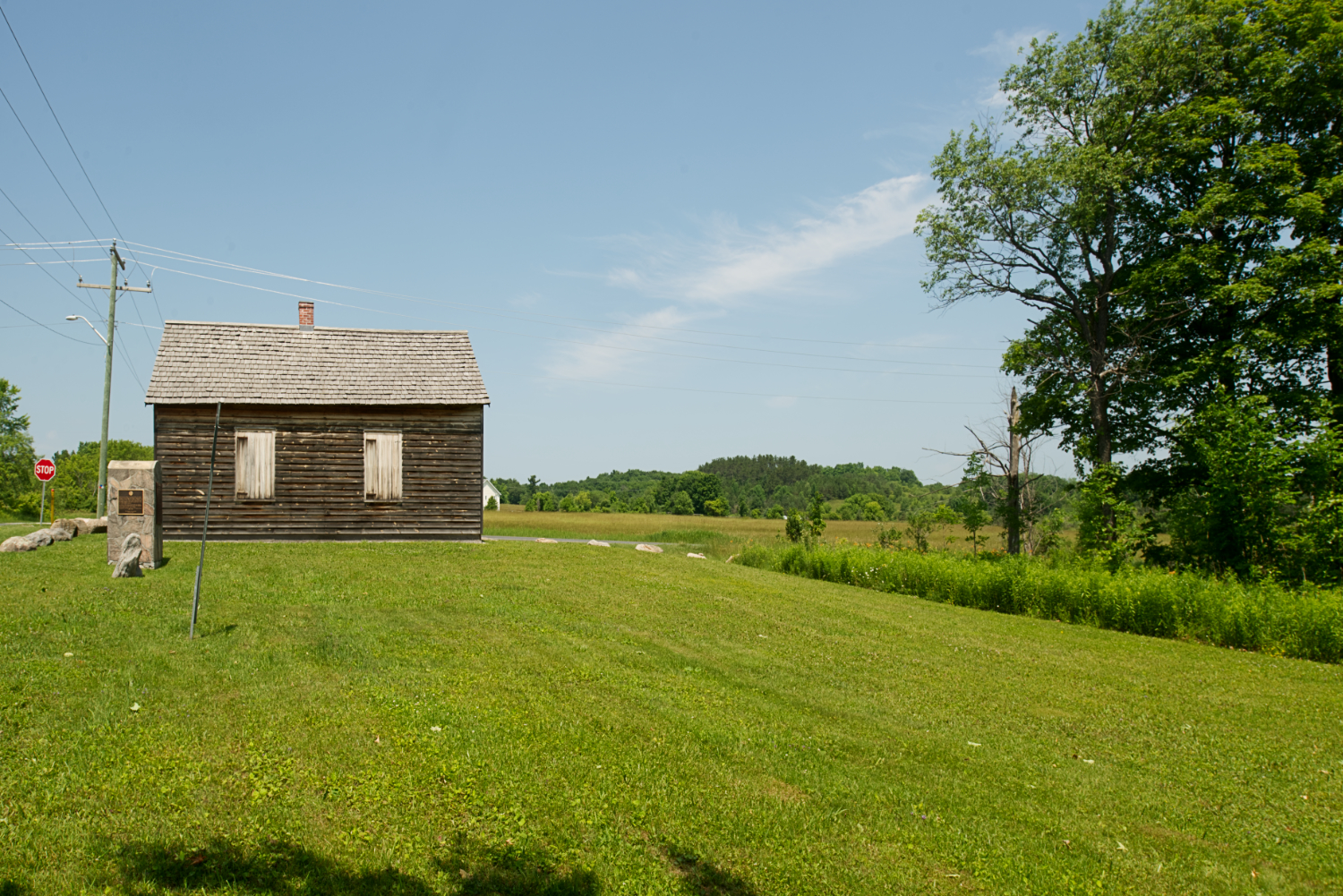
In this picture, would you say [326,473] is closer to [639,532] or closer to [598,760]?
[598,760]

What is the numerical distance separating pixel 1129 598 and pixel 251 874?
1645 cm

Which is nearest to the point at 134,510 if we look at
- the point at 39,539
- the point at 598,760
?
the point at 39,539

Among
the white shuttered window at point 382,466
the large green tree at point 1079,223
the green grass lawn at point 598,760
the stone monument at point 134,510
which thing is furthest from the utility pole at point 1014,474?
the stone monument at point 134,510

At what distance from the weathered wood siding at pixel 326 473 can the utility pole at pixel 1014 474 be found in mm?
16983

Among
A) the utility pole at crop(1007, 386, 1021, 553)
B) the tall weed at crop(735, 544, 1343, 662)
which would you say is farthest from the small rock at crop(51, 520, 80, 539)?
the utility pole at crop(1007, 386, 1021, 553)

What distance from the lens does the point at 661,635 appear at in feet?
35.8

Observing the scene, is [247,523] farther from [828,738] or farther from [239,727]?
[828,738]

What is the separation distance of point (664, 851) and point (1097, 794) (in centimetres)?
374

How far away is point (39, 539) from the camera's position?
52.1ft

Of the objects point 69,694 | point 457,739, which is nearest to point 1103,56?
point 457,739

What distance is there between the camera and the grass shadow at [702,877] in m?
4.23

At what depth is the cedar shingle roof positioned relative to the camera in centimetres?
2019

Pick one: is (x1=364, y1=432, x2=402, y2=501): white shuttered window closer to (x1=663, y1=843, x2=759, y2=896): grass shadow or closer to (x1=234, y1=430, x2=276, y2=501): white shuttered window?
(x1=234, y1=430, x2=276, y2=501): white shuttered window

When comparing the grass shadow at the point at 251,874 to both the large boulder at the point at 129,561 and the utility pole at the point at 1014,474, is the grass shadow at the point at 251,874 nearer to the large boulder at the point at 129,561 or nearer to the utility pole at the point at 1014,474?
the large boulder at the point at 129,561
